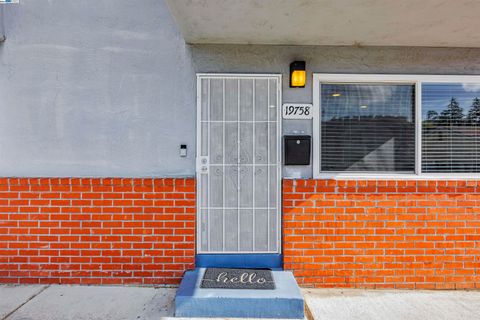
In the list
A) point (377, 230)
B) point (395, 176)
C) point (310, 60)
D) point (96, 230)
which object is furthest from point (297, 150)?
point (96, 230)

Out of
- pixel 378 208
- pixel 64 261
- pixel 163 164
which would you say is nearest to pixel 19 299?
pixel 64 261

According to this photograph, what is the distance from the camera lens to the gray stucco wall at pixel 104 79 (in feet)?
12.1

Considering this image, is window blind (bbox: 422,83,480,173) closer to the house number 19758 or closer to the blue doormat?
the house number 19758

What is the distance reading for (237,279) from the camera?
11.3 feet

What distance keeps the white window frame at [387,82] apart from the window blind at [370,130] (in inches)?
2.1

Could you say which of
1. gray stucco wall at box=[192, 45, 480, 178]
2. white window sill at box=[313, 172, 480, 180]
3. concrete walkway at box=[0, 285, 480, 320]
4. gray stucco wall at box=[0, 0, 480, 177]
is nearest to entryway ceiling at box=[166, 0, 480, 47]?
gray stucco wall at box=[192, 45, 480, 178]

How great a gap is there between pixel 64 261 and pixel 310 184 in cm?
297

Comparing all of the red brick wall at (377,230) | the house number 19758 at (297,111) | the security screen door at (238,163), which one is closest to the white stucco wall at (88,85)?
the security screen door at (238,163)

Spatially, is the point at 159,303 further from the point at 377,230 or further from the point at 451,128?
the point at 451,128

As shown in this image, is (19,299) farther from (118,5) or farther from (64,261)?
(118,5)

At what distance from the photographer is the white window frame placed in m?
3.73

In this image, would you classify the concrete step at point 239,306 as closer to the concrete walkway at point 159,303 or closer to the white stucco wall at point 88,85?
the concrete walkway at point 159,303

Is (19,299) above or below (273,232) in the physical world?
below

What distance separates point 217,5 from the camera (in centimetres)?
276
